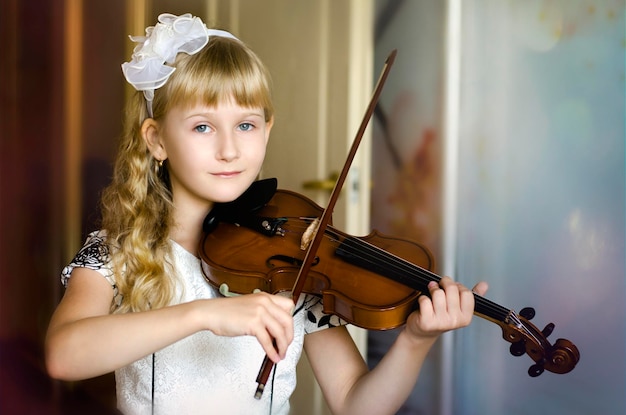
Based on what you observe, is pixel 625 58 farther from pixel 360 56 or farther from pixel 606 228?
pixel 360 56

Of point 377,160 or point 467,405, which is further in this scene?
point 377,160

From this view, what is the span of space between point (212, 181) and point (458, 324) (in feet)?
1.37

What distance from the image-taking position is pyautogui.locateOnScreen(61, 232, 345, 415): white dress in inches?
46.3

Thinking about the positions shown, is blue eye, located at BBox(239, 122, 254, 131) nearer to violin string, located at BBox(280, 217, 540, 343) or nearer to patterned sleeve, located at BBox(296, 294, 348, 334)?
violin string, located at BBox(280, 217, 540, 343)

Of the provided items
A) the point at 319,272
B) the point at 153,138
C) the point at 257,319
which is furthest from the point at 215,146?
the point at 257,319

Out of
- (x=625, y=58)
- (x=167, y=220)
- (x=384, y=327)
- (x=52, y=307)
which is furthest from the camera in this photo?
(x=52, y=307)

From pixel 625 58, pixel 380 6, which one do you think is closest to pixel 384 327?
pixel 625 58

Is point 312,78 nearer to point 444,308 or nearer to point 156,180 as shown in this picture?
point 156,180

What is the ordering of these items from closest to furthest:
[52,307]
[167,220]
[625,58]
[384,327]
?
[384,327]
[167,220]
[625,58]
[52,307]

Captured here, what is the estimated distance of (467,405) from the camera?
2.06m

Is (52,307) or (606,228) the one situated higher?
(606,228)

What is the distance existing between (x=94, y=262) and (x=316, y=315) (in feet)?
1.19

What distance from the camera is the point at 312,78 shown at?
2146 mm

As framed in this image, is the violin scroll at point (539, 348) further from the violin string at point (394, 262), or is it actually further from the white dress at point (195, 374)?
the white dress at point (195, 374)
